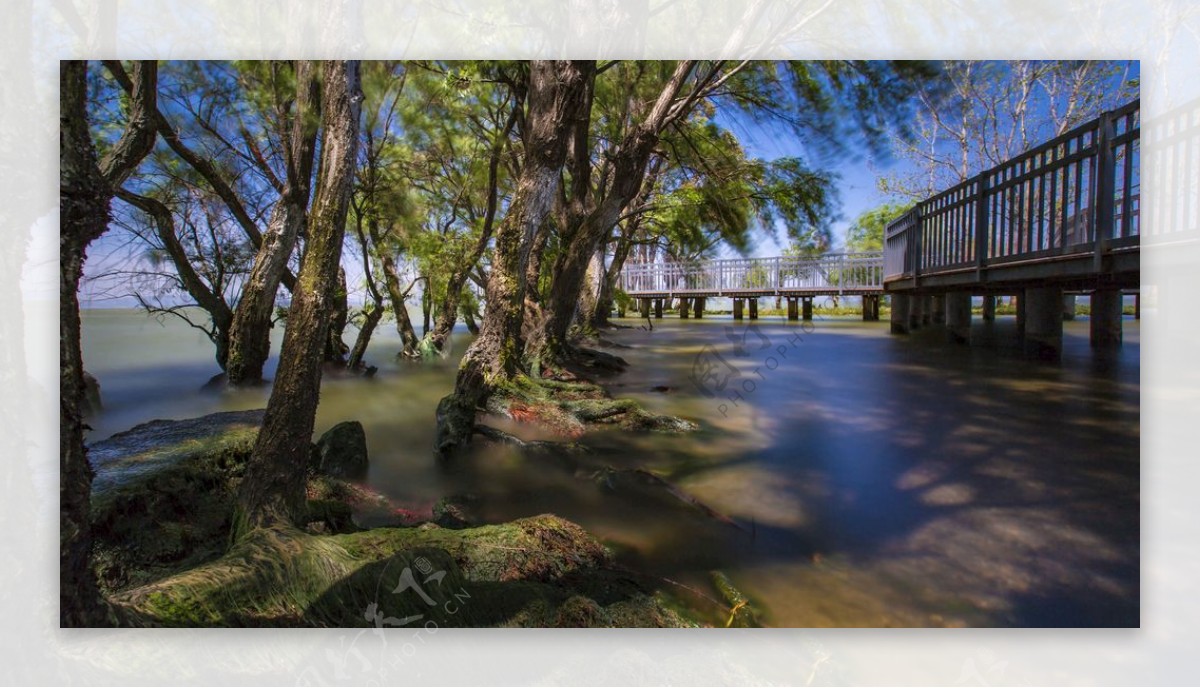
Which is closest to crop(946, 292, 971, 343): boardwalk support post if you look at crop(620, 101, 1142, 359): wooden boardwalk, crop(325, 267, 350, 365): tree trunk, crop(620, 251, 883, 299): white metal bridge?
crop(620, 101, 1142, 359): wooden boardwalk

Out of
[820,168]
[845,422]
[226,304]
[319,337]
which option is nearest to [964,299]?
[820,168]

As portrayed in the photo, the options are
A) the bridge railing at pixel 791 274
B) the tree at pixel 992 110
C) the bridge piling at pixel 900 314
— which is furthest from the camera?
the bridge piling at pixel 900 314

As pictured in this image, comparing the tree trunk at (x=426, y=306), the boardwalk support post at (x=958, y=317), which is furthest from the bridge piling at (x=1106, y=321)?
the tree trunk at (x=426, y=306)

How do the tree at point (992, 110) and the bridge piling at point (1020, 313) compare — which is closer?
the tree at point (992, 110)

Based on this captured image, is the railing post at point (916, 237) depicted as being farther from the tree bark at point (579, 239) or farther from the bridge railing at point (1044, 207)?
the tree bark at point (579, 239)

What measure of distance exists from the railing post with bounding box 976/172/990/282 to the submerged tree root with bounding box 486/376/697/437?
1616 mm

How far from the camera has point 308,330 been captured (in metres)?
1.55

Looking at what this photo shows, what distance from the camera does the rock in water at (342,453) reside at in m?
2.24

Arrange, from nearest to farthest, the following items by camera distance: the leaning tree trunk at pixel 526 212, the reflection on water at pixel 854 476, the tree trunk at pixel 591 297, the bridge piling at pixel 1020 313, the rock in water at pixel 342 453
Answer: the reflection on water at pixel 854 476
the rock in water at pixel 342 453
the leaning tree trunk at pixel 526 212
the bridge piling at pixel 1020 313
the tree trunk at pixel 591 297

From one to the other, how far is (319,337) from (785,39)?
2589 mm

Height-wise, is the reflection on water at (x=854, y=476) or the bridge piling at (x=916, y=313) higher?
the bridge piling at (x=916, y=313)

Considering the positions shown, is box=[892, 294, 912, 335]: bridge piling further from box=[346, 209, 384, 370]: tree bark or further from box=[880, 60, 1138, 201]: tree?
box=[346, 209, 384, 370]: tree bark

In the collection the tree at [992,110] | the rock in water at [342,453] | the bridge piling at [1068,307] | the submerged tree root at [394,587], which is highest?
the tree at [992,110]

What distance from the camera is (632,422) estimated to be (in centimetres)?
309
